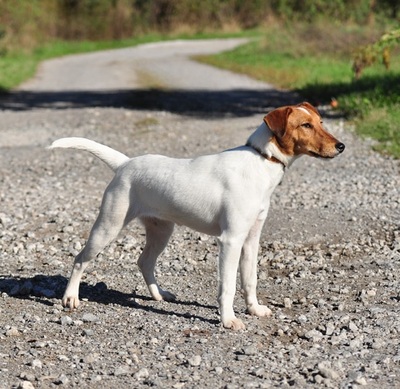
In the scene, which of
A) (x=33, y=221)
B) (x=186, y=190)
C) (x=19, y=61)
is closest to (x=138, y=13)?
(x=19, y=61)

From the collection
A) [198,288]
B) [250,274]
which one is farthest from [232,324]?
[198,288]

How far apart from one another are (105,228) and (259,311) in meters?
1.13

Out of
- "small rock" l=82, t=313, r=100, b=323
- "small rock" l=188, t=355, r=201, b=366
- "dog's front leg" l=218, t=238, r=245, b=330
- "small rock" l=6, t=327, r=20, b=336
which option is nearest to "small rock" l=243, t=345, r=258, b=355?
"small rock" l=188, t=355, r=201, b=366

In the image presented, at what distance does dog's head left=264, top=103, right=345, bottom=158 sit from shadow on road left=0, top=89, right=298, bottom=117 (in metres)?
10.9

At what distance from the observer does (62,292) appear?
260 inches

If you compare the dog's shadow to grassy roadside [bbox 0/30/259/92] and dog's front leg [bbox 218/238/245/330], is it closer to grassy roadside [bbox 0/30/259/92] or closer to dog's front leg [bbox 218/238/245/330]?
dog's front leg [bbox 218/238/245/330]

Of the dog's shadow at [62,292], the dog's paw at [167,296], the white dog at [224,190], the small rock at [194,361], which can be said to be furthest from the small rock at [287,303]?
the small rock at [194,361]

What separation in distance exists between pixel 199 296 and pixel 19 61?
80.8 feet

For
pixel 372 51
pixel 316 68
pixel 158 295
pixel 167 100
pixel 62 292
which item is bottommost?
pixel 316 68

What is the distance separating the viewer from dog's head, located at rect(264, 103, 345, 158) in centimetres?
554

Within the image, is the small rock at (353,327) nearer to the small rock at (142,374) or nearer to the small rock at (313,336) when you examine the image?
the small rock at (313,336)

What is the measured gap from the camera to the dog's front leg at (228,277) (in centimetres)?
564

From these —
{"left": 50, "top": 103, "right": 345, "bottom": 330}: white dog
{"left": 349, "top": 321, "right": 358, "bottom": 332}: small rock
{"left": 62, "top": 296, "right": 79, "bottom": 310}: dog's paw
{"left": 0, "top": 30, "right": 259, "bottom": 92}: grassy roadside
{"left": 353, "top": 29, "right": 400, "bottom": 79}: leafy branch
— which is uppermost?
{"left": 50, "top": 103, "right": 345, "bottom": 330}: white dog

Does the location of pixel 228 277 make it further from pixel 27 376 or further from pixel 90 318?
pixel 27 376
